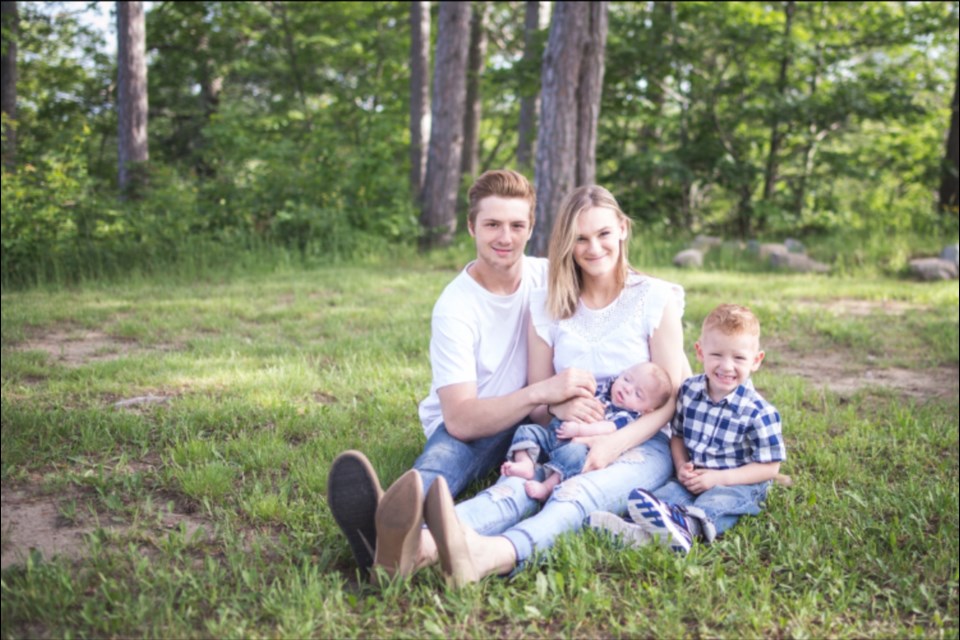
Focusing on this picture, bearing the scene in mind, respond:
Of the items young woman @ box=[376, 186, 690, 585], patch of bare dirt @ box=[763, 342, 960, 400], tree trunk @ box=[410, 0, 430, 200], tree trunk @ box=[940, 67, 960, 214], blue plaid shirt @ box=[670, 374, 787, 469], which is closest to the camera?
young woman @ box=[376, 186, 690, 585]

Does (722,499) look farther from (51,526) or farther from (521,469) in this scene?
(51,526)

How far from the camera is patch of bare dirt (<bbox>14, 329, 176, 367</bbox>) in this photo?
18.0ft

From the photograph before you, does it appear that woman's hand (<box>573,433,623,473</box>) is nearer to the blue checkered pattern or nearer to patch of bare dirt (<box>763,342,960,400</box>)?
the blue checkered pattern

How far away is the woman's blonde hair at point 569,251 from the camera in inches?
131

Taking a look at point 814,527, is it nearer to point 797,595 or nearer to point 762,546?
point 762,546

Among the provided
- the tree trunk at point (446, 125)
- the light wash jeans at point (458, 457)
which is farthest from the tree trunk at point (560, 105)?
the light wash jeans at point (458, 457)

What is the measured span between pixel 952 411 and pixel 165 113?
55.9ft

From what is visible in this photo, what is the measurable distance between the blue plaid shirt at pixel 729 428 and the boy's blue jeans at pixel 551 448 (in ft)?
1.63

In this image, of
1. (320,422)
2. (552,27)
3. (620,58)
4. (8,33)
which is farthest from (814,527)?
(8,33)

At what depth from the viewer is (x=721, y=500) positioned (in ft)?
10.0

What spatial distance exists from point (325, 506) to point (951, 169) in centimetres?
1176

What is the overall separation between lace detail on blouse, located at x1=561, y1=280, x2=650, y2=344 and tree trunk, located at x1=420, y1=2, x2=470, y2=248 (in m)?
9.21

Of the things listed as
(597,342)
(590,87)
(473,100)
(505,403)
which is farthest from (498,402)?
(473,100)

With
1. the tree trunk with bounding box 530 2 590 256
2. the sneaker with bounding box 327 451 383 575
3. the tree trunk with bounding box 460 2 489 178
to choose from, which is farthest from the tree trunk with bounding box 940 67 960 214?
the sneaker with bounding box 327 451 383 575
